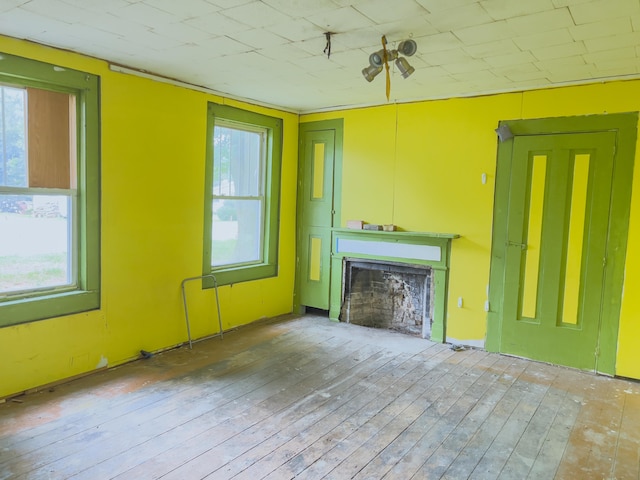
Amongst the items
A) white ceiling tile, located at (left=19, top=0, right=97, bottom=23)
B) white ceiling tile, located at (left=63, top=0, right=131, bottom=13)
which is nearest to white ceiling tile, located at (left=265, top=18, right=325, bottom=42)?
white ceiling tile, located at (left=63, top=0, right=131, bottom=13)

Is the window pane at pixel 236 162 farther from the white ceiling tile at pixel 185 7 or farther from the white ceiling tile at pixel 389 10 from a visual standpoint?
the white ceiling tile at pixel 389 10

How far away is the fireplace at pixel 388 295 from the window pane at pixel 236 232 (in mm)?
1095

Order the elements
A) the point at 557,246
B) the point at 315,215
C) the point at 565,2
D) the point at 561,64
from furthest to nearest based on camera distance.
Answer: the point at 315,215 → the point at 557,246 → the point at 561,64 → the point at 565,2

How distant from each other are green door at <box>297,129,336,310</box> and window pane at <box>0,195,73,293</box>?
107 inches

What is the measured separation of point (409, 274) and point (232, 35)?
10.2 ft

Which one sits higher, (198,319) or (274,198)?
(274,198)

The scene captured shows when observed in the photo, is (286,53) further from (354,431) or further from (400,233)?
(354,431)

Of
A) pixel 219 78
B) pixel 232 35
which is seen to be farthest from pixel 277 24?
pixel 219 78

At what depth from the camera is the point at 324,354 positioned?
166 inches

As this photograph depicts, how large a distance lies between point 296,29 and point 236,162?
2313 millimetres

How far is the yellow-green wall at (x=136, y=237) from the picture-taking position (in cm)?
329

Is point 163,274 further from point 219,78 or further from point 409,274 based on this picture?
point 409,274

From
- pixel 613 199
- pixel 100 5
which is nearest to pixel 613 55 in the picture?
pixel 613 199

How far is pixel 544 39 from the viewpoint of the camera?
2.86 m
